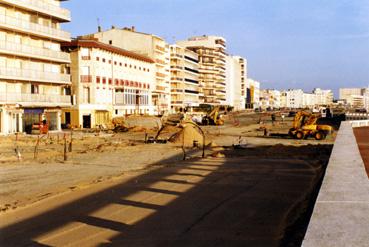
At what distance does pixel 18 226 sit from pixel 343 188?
8922 millimetres

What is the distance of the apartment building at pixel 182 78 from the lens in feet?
404

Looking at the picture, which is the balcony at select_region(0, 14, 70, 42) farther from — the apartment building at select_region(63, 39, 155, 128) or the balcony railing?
the balcony railing

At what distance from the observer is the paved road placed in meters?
10.8

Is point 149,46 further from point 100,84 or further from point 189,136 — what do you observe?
point 189,136

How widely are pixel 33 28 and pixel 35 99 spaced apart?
26.3ft

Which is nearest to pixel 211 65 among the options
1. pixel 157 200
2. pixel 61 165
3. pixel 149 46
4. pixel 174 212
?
pixel 149 46

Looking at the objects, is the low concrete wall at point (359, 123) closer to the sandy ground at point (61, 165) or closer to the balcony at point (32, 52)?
the sandy ground at point (61, 165)

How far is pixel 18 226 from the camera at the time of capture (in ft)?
40.7

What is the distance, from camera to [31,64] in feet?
173

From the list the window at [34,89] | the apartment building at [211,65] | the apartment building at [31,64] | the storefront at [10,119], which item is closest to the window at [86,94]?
the apartment building at [31,64]

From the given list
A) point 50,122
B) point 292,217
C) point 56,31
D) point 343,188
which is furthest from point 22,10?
point 343,188

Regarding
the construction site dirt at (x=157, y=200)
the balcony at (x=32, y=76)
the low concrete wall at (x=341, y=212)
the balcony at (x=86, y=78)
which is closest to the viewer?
the low concrete wall at (x=341, y=212)

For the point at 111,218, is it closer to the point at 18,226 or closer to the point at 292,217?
the point at 18,226

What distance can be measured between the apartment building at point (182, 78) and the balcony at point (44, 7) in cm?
6427
